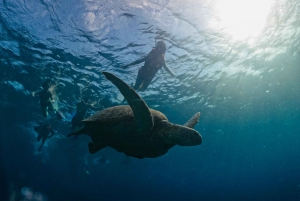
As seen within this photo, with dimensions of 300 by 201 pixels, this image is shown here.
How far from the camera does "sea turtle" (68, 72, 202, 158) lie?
346 cm

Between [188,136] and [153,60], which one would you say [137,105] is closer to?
[188,136]

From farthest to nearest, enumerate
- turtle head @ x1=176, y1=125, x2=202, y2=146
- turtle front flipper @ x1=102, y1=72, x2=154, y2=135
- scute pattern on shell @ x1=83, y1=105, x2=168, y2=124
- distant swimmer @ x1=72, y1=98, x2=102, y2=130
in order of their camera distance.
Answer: distant swimmer @ x1=72, y1=98, x2=102, y2=130, scute pattern on shell @ x1=83, y1=105, x2=168, y2=124, turtle head @ x1=176, y1=125, x2=202, y2=146, turtle front flipper @ x1=102, y1=72, x2=154, y2=135

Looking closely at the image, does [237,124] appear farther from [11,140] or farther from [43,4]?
[11,140]

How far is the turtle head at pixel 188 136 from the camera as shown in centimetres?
345

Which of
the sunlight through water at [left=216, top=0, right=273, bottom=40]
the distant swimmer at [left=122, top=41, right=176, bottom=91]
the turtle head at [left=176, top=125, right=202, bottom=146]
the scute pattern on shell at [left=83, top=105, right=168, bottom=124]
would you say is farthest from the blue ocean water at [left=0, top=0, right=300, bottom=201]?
the turtle head at [left=176, top=125, right=202, bottom=146]

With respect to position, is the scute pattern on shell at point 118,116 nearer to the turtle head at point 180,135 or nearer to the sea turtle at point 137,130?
the sea turtle at point 137,130

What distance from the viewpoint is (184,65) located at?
14.4 m

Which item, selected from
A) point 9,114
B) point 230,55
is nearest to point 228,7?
point 230,55

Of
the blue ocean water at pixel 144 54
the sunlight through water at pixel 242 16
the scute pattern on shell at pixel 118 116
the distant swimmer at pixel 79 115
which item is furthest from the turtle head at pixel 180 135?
the distant swimmer at pixel 79 115

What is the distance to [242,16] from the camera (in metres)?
11.1

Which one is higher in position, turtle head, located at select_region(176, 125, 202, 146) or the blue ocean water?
the blue ocean water

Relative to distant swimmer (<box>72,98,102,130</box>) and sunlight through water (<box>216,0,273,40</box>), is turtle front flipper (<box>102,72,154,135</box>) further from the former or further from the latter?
distant swimmer (<box>72,98,102,130</box>)

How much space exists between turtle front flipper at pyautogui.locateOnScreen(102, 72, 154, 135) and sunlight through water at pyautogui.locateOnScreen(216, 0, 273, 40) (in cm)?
897

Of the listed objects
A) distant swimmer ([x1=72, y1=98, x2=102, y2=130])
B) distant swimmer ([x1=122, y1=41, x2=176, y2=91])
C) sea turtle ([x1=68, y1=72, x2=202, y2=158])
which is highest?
distant swimmer ([x1=122, y1=41, x2=176, y2=91])
